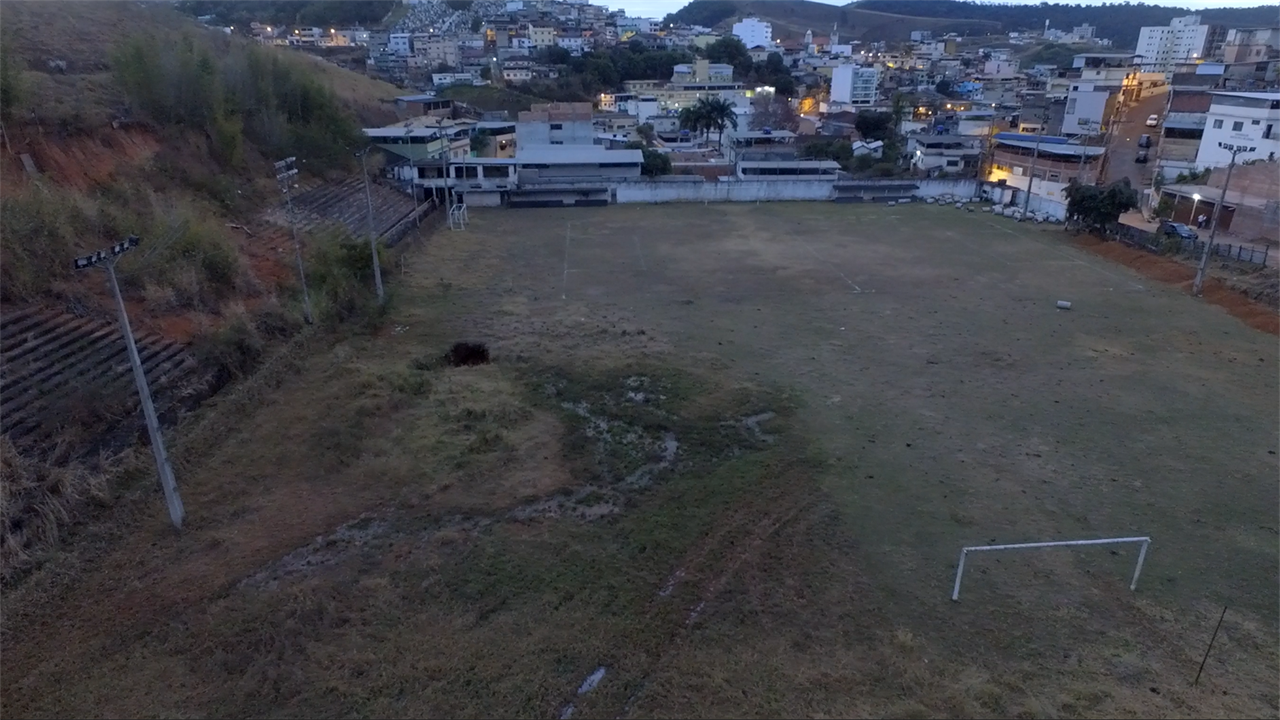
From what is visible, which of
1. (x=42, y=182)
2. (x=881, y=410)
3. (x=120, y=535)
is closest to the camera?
(x=120, y=535)

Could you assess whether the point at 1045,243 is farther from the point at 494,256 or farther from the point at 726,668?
the point at 726,668

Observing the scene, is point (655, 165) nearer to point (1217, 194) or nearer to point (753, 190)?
point (753, 190)

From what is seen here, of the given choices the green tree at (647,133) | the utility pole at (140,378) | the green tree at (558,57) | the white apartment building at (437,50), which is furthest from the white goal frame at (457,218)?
the white apartment building at (437,50)

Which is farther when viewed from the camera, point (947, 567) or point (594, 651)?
point (947, 567)

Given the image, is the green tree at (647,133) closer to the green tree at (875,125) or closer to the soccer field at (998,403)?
the green tree at (875,125)

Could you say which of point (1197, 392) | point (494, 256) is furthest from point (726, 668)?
point (494, 256)

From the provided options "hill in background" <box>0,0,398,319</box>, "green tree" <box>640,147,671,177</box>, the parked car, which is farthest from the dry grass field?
"green tree" <box>640,147,671,177</box>
